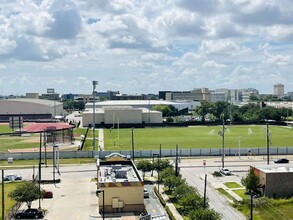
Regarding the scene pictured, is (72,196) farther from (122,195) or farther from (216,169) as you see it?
(216,169)

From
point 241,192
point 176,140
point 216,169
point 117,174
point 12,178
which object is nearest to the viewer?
point 117,174

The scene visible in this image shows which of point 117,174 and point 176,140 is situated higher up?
point 117,174

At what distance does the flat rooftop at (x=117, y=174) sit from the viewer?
42656mm

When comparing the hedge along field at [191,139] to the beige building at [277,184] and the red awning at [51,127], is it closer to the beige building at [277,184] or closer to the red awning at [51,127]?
the red awning at [51,127]

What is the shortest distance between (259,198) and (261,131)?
250ft

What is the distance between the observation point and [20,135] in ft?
357

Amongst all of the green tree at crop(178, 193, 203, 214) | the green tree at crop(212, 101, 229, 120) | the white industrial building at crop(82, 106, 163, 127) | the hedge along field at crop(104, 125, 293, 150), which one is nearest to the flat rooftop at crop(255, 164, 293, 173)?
the green tree at crop(178, 193, 203, 214)

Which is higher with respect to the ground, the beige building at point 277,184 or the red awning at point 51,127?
the red awning at point 51,127

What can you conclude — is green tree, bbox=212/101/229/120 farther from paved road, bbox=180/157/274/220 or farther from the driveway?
the driveway

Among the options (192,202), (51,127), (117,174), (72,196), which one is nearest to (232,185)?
(117,174)

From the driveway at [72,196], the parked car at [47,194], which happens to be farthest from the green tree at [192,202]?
the parked car at [47,194]

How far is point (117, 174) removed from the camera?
44594 mm

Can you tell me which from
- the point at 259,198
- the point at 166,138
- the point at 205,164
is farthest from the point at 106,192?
the point at 166,138

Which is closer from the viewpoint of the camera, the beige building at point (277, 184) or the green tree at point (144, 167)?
the beige building at point (277, 184)
